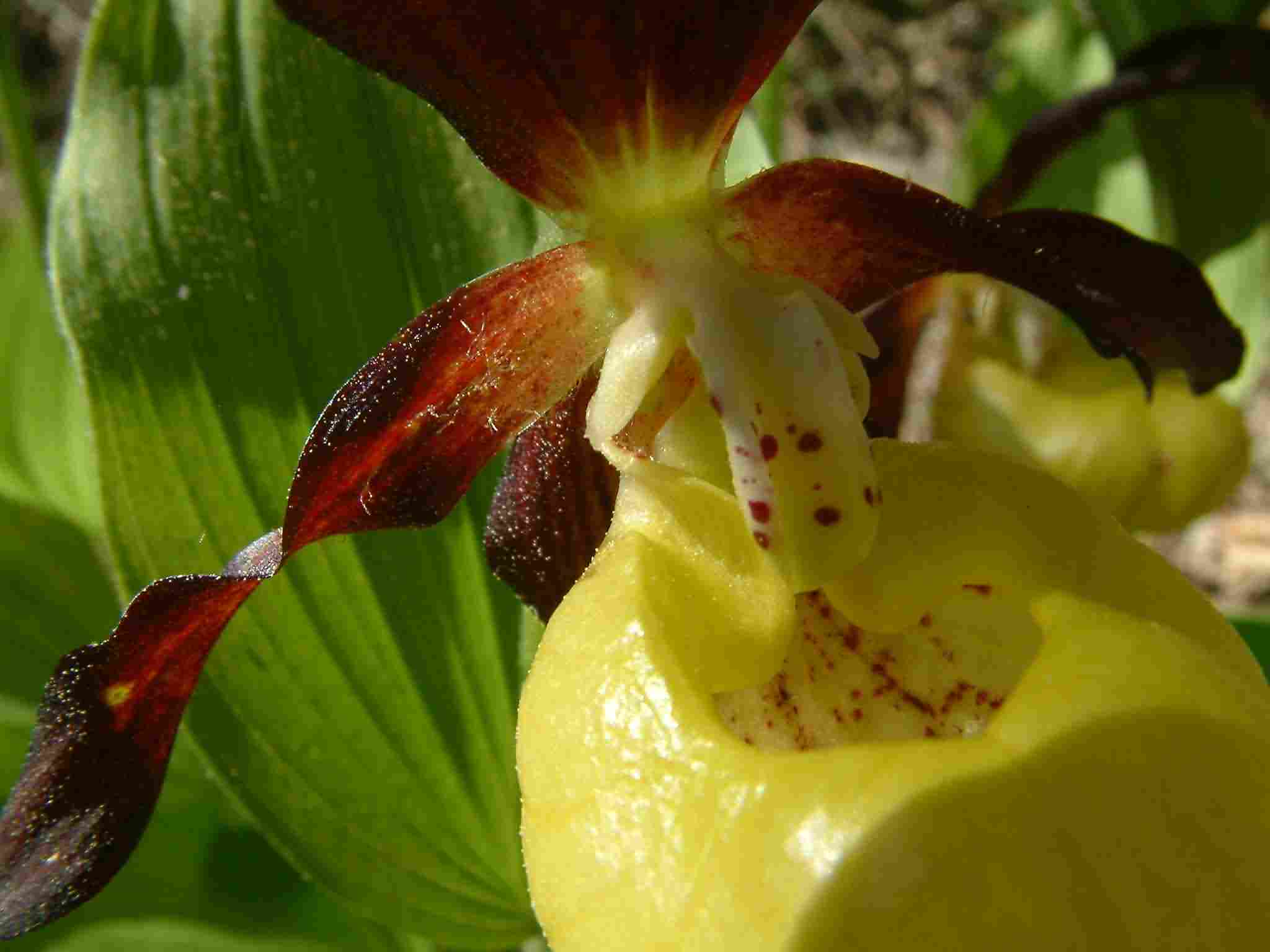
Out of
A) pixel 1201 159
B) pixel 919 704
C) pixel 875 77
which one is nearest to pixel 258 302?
pixel 919 704

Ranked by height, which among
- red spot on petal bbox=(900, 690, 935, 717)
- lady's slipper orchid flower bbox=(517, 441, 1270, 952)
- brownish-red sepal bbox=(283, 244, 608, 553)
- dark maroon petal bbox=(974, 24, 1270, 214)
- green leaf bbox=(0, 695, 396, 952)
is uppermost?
brownish-red sepal bbox=(283, 244, 608, 553)

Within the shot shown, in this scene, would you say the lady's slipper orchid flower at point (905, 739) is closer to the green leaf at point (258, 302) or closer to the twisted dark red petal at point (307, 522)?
the twisted dark red petal at point (307, 522)

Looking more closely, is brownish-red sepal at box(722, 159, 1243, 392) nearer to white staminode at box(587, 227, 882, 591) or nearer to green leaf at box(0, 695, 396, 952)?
white staminode at box(587, 227, 882, 591)

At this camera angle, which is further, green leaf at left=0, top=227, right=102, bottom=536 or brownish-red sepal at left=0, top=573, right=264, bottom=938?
green leaf at left=0, top=227, right=102, bottom=536

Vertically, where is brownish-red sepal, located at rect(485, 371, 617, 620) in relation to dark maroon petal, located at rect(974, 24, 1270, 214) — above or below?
above

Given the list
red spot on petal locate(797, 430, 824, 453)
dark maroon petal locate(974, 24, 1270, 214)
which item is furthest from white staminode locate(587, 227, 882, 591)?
dark maroon petal locate(974, 24, 1270, 214)

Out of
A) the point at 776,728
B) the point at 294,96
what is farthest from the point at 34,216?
the point at 776,728

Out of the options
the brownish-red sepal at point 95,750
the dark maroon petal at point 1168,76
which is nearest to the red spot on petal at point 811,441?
the brownish-red sepal at point 95,750
